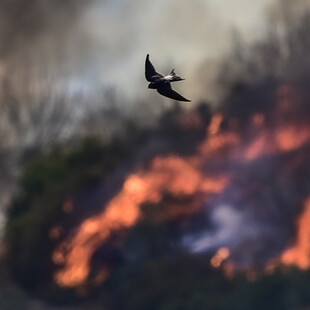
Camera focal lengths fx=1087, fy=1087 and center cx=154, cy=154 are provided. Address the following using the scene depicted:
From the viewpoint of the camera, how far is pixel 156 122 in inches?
2618

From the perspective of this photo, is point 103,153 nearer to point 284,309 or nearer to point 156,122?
point 156,122

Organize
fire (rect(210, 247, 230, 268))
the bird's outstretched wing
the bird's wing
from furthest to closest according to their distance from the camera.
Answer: fire (rect(210, 247, 230, 268)) → the bird's outstretched wing → the bird's wing

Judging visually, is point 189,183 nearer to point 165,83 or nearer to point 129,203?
point 129,203

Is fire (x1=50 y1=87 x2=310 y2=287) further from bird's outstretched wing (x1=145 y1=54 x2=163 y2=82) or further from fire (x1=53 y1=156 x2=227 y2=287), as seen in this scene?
bird's outstretched wing (x1=145 y1=54 x2=163 y2=82)

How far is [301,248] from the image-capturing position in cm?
6350

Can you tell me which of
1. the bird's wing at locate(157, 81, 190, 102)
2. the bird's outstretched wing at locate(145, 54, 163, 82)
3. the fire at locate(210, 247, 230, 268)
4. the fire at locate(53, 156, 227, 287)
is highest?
the fire at locate(53, 156, 227, 287)

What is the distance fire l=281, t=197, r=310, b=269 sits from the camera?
6316 cm

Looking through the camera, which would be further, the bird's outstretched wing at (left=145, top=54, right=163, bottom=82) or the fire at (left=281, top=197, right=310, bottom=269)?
the fire at (left=281, top=197, right=310, bottom=269)

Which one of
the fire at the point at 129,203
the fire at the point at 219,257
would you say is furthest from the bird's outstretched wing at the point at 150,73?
the fire at the point at 129,203

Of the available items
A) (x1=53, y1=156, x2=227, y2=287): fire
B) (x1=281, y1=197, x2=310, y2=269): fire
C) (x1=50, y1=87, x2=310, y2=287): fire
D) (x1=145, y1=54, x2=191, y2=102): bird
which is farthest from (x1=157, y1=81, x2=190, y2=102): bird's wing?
(x1=53, y1=156, x2=227, y2=287): fire

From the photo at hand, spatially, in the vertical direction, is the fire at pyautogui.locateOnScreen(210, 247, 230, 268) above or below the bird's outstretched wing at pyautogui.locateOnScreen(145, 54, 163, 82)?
above

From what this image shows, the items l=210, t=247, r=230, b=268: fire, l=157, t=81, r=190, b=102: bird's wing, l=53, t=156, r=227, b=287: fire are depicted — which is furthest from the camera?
l=53, t=156, r=227, b=287: fire

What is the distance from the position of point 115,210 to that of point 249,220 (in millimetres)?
8217

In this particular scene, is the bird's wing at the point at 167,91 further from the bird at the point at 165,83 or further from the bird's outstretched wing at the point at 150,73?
the bird's outstretched wing at the point at 150,73
